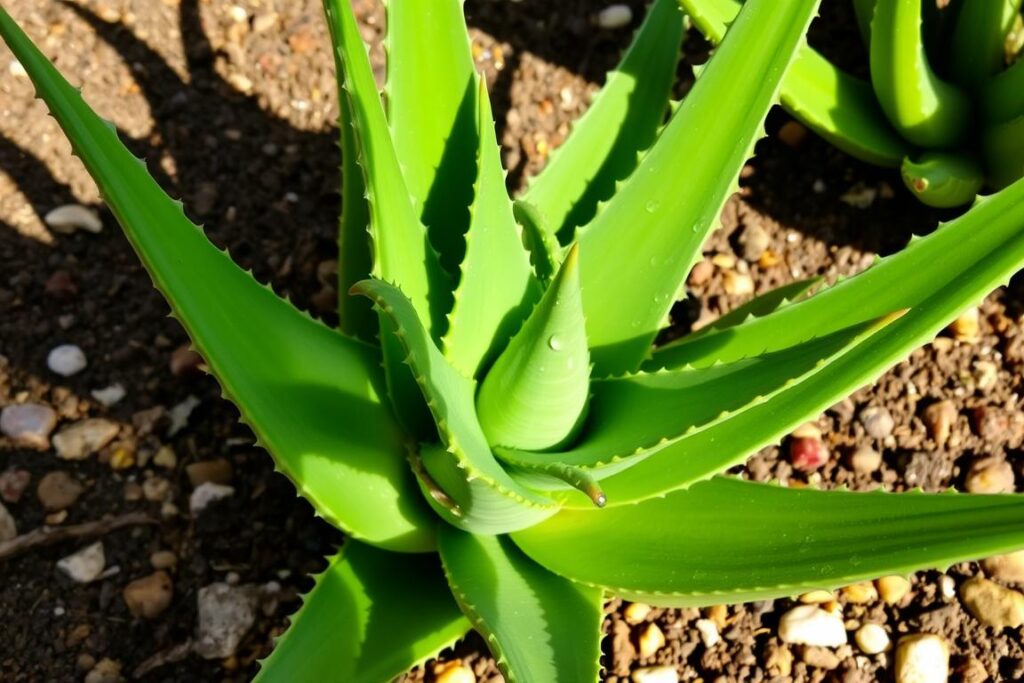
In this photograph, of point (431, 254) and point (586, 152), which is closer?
point (431, 254)

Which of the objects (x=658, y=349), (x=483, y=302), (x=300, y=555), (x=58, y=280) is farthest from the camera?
(x=58, y=280)

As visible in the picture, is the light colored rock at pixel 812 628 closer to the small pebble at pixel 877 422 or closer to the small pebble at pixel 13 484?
the small pebble at pixel 877 422

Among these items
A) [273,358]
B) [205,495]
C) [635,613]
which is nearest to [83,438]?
[205,495]

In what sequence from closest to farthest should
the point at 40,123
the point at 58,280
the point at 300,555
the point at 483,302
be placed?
the point at 483,302
the point at 300,555
the point at 58,280
the point at 40,123

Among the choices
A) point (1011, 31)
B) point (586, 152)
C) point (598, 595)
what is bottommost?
point (598, 595)

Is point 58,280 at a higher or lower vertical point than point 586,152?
lower

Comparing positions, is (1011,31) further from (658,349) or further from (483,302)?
(483,302)

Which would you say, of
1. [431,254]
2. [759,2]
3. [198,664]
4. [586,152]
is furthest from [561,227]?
[198,664]

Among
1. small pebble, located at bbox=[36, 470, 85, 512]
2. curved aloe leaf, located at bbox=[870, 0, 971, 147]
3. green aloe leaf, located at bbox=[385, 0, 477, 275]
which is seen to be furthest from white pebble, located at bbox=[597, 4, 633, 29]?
small pebble, located at bbox=[36, 470, 85, 512]
